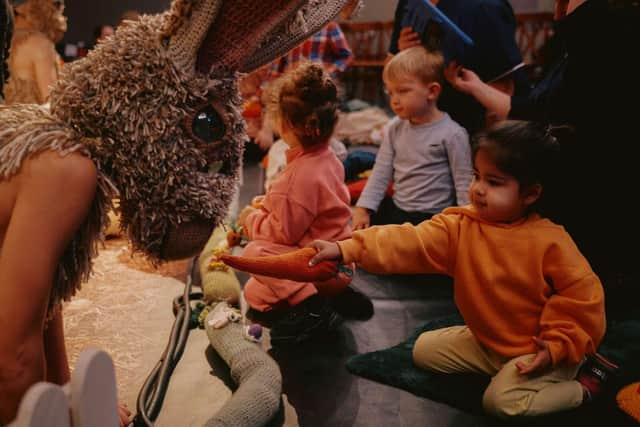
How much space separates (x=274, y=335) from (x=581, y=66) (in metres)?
1.16

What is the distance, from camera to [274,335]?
1666 mm

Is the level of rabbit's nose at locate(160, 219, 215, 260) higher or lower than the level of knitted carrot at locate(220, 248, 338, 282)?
higher

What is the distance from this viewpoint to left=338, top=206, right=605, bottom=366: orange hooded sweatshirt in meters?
1.23

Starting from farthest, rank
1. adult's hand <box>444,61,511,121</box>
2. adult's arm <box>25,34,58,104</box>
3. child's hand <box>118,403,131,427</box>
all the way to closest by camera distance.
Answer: adult's arm <box>25,34,58,104</box> → adult's hand <box>444,61,511,121</box> → child's hand <box>118,403,131,427</box>

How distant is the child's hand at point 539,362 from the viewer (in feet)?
4.04

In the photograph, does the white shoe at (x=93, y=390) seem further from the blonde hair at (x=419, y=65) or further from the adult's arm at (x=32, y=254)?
the blonde hair at (x=419, y=65)

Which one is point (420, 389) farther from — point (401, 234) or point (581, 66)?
point (581, 66)

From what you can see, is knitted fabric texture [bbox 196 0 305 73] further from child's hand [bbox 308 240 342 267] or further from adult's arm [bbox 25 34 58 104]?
adult's arm [bbox 25 34 58 104]

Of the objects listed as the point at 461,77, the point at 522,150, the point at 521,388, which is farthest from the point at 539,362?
the point at 461,77

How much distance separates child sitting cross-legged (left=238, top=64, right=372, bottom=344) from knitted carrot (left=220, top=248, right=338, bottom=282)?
1.71 ft

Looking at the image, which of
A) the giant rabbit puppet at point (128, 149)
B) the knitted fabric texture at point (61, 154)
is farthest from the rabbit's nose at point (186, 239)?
the knitted fabric texture at point (61, 154)

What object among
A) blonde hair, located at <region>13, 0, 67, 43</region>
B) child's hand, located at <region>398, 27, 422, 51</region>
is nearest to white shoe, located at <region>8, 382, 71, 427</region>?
child's hand, located at <region>398, 27, 422, 51</region>

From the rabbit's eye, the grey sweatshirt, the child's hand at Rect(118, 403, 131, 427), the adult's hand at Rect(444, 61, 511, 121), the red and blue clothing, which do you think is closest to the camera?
the rabbit's eye

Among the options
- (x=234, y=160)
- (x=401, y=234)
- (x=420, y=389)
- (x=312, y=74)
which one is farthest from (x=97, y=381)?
(x=312, y=74)
